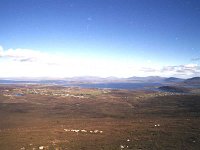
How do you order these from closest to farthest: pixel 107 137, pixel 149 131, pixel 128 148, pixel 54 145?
pixel 128 148
pixel 54 145
pixel 107 137
pixel 149 131

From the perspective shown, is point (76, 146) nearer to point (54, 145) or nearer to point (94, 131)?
point (54, 145)

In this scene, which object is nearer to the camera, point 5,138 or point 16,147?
point 16,147

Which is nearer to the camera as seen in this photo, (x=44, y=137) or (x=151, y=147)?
(x=151, y=147)

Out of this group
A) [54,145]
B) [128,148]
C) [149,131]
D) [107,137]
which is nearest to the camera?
[128,148]

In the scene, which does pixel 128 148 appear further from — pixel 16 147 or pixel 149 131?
pixel 16 147

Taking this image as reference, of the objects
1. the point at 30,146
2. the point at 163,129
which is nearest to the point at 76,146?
the point at 30,146

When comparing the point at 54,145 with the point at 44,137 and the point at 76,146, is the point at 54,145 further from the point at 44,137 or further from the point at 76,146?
the point at 44,137

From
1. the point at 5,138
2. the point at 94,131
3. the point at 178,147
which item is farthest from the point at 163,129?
the point at 5,138

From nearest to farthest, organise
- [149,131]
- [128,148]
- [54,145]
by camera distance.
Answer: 1. [128,148]
2. [54,145]
3. [149,131]
